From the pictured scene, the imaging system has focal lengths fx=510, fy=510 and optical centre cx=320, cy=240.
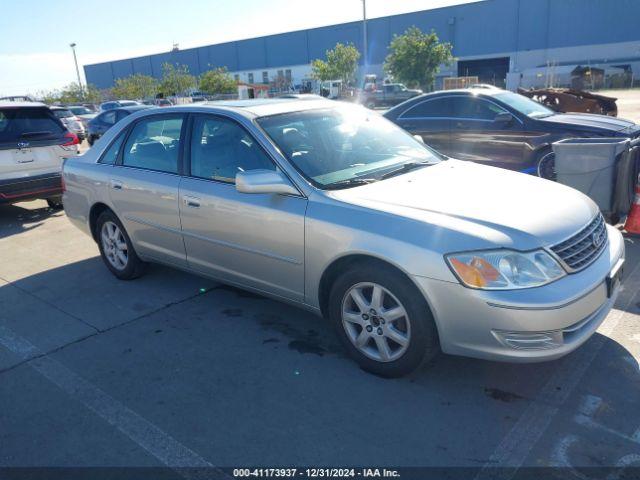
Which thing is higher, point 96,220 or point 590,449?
point 96,220

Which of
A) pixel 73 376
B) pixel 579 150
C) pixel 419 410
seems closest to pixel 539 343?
pixel 419 410

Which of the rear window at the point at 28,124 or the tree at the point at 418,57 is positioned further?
the tree at the point at 418,57

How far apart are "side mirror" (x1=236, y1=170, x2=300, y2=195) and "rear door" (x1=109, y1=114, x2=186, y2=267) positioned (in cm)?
107

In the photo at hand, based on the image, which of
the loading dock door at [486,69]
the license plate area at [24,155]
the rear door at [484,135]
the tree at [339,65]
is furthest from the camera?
the loading dock door at [486,69]

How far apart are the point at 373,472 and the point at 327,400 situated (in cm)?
65

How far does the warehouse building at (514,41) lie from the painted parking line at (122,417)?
151 feet

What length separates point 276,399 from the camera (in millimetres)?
3076

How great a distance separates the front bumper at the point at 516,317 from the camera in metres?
2.67

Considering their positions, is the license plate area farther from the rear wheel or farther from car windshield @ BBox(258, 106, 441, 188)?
the rear wheel

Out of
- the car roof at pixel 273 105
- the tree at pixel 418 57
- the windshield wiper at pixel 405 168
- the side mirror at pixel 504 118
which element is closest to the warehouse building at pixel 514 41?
the tree at pixel 418 57

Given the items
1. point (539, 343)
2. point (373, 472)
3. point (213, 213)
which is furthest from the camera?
point (213, 213)

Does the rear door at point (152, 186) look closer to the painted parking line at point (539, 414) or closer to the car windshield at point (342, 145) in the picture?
the car windshield at point (342, 145)

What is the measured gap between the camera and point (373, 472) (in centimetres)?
246

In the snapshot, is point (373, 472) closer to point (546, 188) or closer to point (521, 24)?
point (546, 188)
